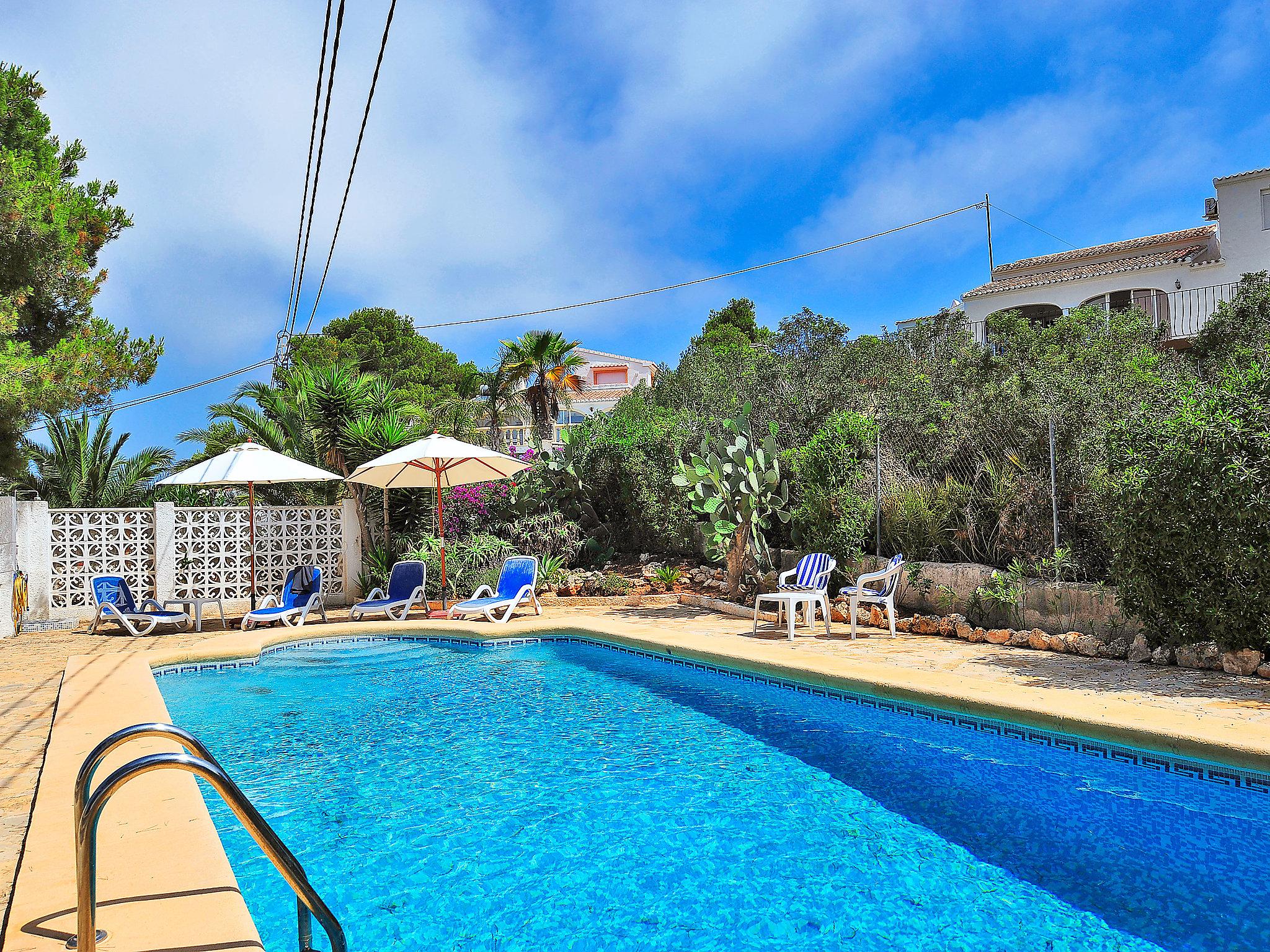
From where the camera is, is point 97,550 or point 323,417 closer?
point 97,550

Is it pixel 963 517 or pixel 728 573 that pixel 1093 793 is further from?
pixel 728 573

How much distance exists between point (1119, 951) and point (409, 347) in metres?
39.5

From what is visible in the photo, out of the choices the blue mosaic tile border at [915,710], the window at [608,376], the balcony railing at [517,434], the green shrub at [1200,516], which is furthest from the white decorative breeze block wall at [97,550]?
the window at [608,376]

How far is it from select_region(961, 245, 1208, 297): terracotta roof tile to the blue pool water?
26732 millimetres

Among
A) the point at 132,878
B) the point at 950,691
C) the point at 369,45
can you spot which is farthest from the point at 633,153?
the point at 132,878

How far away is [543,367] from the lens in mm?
25469

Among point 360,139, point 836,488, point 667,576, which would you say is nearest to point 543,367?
point 667,576

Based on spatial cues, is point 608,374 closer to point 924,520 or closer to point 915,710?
point 924,520

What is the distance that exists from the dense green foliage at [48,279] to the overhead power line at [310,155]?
2.80m

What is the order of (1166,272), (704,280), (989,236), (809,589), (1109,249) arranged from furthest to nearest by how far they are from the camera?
(989,236) → (1109,249) → (1166,272) → (704,280) → (809,589)

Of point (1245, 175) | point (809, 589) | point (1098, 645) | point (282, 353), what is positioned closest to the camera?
point (1098, 645)

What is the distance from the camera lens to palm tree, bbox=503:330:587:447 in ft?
82.5

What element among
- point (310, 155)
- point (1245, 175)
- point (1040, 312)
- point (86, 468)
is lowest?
point (86, 468)

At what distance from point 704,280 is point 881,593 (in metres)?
17.8
